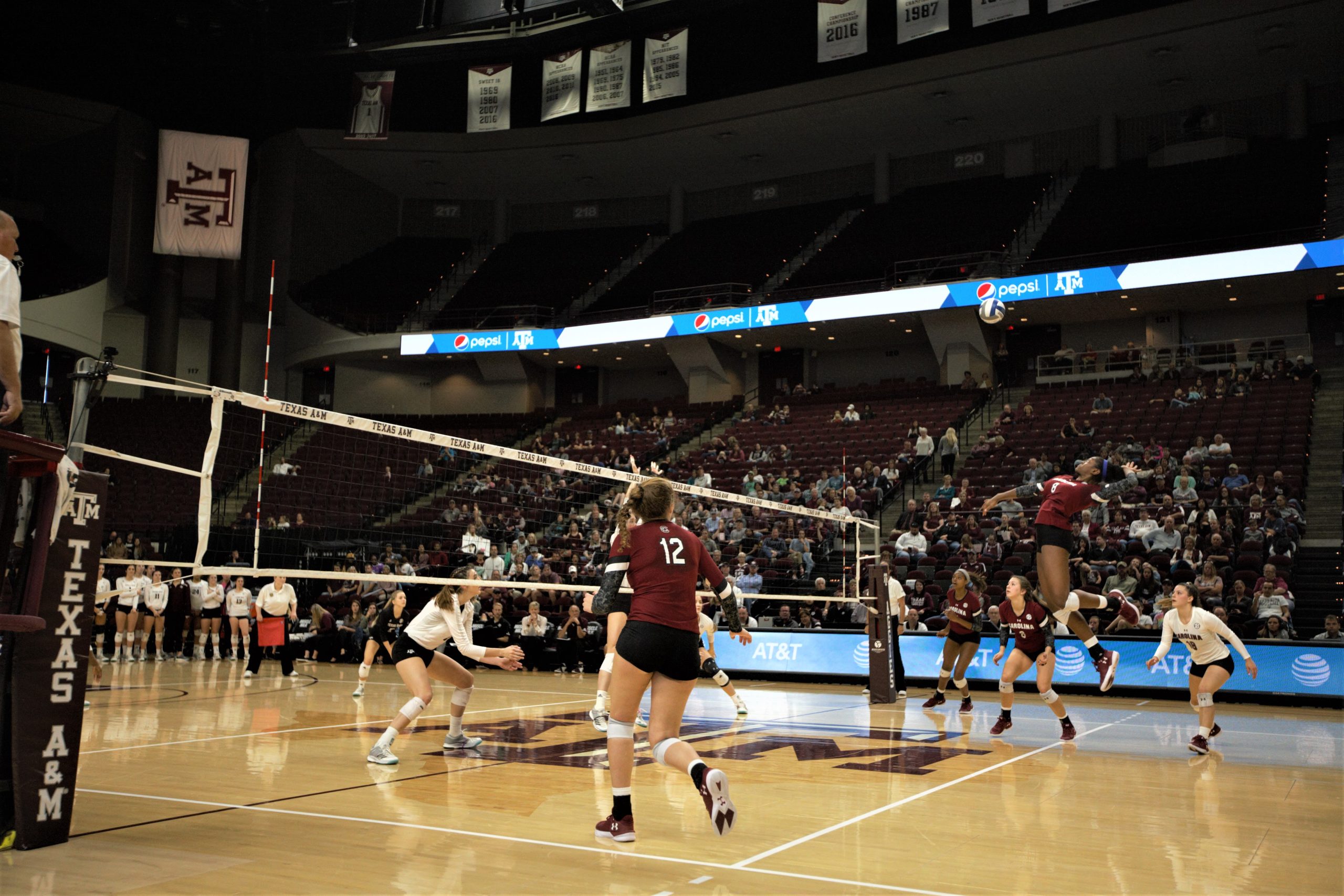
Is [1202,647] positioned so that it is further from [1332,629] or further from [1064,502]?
[1332,629]

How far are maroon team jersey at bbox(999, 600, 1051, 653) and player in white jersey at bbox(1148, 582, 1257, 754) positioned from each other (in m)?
1.05

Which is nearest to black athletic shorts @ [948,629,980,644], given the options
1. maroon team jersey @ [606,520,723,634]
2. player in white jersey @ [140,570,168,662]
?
maroon team jersey @ [606,520,723,634]

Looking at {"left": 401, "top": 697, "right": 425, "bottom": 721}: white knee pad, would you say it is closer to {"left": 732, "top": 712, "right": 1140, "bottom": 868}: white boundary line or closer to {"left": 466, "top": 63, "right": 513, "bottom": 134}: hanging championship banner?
{"left": 732, "top": 712, "right": 1140, "bottom": 868}: white boundary line

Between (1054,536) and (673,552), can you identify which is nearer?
(673,552)

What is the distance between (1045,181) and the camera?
98.4ft

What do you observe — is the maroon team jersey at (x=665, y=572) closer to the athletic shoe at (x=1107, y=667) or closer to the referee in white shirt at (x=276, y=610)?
the athletic shoe at (x=1107, y=667)

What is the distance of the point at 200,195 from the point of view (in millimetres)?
29547

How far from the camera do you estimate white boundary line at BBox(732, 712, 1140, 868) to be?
4883 millimetres

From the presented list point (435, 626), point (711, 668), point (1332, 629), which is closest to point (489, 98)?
point (711, 668)

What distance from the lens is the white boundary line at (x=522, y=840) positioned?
4.36 meters

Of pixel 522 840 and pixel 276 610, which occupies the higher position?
pixel 276 610

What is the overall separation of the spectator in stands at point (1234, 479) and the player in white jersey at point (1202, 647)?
8.97 metres

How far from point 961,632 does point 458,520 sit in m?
11.2

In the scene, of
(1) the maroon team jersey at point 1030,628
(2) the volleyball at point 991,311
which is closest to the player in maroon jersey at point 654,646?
(1) the maroon team jersey at point 1030,628
